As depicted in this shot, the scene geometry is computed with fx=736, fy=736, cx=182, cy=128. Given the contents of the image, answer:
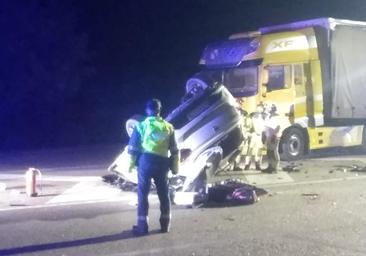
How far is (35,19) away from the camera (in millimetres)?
28625

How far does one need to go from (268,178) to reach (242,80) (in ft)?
13.4

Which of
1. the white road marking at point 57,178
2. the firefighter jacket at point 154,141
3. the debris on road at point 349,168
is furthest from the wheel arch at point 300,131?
the firefighter jacket at point 154,141

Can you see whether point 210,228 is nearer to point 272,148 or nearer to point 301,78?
point 272,148

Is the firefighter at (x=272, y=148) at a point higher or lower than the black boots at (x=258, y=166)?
higher

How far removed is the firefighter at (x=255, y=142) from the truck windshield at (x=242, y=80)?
196 centimetres

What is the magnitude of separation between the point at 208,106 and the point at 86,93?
1855 centimetres

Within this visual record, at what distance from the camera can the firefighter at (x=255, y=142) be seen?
1552cm

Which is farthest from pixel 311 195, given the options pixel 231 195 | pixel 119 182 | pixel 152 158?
pixel 152 158

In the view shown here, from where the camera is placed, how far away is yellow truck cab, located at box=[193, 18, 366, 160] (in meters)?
18.1

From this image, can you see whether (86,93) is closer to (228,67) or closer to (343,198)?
(228,67)

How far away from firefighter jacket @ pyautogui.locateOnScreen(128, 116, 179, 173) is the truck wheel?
900 cm

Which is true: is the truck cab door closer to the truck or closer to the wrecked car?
the truck

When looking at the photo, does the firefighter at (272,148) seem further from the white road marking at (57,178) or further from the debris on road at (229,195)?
the white road marking at (57,178)

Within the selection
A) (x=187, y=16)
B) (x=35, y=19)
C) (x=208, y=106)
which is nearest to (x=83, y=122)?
(x=35, y=19)
